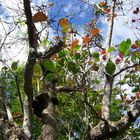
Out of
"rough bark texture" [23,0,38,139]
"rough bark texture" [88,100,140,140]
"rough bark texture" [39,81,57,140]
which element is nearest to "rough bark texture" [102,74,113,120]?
"rough bark texture" [88,100,140,140]

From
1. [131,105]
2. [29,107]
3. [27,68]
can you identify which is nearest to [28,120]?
[29,107]

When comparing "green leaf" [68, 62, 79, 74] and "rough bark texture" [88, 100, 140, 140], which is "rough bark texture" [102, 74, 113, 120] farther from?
"green leaf" [68, 62, 79, 74]

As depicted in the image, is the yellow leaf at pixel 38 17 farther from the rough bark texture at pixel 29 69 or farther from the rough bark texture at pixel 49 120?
the rough bark texture at pixel 49 120

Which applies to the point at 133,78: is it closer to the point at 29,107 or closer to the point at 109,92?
the point at 109,92

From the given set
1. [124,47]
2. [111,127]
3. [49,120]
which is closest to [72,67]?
[124,47]

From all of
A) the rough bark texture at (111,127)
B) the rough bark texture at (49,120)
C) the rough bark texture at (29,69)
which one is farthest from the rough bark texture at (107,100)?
the rough bark texture at (29,69)

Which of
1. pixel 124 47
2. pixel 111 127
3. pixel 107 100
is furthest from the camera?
pixel 107 100

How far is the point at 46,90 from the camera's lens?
221 inches

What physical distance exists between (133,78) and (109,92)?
13.2ft

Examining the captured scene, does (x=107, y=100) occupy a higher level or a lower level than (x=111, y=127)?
higher

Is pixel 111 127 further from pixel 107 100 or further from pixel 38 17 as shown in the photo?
pixel 38 17

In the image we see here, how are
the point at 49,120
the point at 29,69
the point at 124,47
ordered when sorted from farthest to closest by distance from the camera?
the point at 49,120
the point at 29,69
the point at 124,47

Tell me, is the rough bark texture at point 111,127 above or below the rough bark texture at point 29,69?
below

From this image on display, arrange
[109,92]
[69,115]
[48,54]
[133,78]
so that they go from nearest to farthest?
[48,54], [109,92], [133,78], [69,115]
